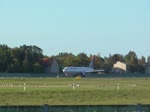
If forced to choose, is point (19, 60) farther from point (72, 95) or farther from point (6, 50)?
point (72, 95)

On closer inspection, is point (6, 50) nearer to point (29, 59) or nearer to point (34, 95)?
point (29, 59)

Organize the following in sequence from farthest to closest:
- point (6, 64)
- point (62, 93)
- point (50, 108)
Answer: point (6, 64)
point (62, 93)
point (50, 108)

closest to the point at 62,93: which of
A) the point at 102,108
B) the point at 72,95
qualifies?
the point at 72,95

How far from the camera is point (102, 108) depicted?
59.3ft

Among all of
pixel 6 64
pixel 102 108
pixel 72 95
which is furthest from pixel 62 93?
pixel 6 64

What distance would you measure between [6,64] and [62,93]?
445 feet

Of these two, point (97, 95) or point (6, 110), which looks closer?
point (6, 110)

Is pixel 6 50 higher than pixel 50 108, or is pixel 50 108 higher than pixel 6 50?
pixel 6 50

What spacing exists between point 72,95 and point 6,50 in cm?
14812

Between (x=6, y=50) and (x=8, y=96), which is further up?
(x=6, y=50)

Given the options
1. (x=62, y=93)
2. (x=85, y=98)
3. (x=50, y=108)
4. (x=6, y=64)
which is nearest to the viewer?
(x=50, y=108)

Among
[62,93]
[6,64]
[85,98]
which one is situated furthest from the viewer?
[6,64]

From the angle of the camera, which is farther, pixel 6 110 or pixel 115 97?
pixel 115 97

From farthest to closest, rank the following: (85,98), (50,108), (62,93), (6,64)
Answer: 1. (6,64)
2. (62,93)
3. (85,98)
4. (50,108)
